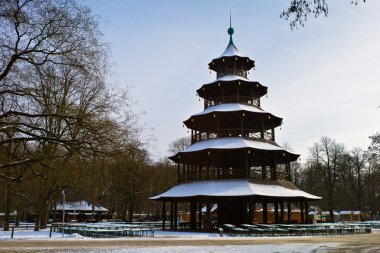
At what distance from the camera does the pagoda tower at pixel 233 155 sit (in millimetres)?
31656

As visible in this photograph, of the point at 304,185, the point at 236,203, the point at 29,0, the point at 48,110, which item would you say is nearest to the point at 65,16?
the point at 29,0

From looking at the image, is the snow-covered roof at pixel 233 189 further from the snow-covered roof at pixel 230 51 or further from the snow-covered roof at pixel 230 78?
the snow-covered roof at pixel 230 51

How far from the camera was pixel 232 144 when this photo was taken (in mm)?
32781

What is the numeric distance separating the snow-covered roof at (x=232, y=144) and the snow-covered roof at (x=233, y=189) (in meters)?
2.73

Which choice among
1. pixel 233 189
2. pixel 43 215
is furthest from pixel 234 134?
pixel 43 215

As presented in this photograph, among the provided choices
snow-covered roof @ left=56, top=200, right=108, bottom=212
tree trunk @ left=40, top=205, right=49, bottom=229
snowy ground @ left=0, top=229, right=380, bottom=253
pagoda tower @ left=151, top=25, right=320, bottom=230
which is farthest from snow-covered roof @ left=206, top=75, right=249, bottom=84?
snow-covered roof @ left=56, top=200, right=108, bottom=212

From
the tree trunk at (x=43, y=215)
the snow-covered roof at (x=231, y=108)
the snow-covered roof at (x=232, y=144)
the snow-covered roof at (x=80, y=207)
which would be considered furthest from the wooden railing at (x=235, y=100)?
the snow-covered roof at (x=80, y=207)

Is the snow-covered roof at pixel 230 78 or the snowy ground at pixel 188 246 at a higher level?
the snow-covered roof at pixel 230 78

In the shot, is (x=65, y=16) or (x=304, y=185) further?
(x=304, y=185)

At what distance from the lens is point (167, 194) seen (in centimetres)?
3319

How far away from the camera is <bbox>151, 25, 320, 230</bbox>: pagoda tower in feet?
104

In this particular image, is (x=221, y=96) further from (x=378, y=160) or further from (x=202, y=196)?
(x=378, y=160)

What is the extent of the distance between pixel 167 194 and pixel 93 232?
274 inches

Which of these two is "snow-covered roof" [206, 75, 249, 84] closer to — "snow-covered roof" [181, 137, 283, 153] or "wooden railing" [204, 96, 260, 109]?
"wooden railing" [204, 96, 260, 109]
